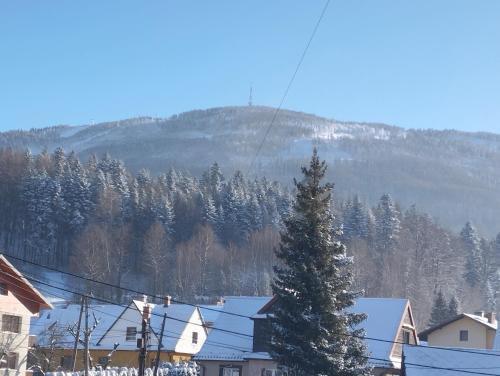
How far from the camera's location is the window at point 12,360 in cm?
4778

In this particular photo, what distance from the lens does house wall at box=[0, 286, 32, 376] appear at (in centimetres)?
4758

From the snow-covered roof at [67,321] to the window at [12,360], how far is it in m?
16.4

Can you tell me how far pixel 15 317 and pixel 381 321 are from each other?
20.7 metres

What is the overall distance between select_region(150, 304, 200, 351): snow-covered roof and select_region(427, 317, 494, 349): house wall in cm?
2190

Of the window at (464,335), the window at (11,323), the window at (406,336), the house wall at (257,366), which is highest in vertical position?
A: the window at (464,335)

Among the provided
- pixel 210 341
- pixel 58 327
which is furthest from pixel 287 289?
pixel 58 327

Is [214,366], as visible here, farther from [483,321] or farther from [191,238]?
[191,238]

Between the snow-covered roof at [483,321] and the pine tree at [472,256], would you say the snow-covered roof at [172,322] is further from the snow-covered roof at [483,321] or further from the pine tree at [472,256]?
the pine tree at [472,256]

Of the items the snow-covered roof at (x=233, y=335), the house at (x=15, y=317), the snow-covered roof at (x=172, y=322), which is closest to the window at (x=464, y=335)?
the snow-covered roof at (x=233, y=335)

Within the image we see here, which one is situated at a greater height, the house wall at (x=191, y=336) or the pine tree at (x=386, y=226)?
the pine tree at (x=386, y=226)

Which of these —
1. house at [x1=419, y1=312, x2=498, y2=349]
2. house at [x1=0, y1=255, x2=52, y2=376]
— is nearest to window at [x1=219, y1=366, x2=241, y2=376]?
house at [x1=0, y1=255, x2=52, y2=376]

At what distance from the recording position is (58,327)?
69.6 metres

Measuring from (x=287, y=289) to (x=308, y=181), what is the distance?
448 cm

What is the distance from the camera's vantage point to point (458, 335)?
52594mm
